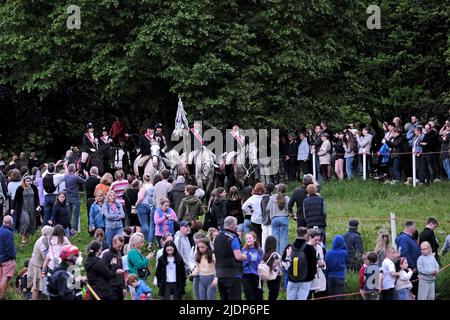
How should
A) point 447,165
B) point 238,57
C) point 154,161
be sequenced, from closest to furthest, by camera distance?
point 447,165 → point 154,161 → point 238,57

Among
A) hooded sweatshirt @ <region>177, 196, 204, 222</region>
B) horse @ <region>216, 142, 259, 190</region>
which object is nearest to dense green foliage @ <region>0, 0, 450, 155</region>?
horse @ <region>216, 142, 259, 190</region>

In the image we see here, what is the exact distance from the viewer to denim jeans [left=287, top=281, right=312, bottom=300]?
72.6 feet

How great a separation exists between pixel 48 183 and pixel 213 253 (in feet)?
30.3

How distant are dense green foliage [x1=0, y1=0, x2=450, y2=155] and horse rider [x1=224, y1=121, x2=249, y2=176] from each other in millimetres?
2995

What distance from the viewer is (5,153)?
49.9 meters

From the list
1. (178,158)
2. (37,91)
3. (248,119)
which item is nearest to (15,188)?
(178,158)

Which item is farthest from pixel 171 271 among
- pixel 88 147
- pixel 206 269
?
pixel 88 147

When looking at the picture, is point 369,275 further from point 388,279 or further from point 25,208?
point 25,208

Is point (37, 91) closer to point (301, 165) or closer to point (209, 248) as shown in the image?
point (301, 165)

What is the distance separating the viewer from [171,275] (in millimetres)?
22609

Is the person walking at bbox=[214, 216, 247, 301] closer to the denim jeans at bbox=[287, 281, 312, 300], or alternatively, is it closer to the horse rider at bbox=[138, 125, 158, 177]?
the denim jeans at bbox=[287, 281, 312, 300]

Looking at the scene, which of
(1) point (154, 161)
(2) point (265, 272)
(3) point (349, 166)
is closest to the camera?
(2) point (265, 272)

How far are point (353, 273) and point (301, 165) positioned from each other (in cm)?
1373

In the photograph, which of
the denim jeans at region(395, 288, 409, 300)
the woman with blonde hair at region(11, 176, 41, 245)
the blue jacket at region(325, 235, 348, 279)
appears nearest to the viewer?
the denim jeans at region(395, 288, 409, 300)
